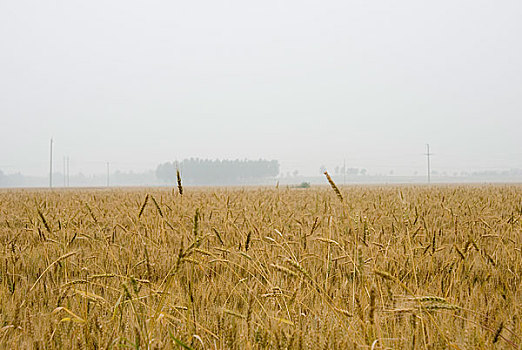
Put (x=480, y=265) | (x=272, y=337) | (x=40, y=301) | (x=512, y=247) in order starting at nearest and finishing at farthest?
1. (x=272, y=337)
2. (x=40, y=301)
3. (x=480, y=265)
4. (x=512, y=247)

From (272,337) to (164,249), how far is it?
208 cm

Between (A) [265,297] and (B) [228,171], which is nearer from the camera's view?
(A) [265,297]

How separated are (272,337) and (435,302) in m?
0.61

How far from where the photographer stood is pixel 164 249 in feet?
10.6

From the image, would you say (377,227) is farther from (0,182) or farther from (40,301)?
(0,182)

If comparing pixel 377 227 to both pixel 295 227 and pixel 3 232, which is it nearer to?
pixel 295 227

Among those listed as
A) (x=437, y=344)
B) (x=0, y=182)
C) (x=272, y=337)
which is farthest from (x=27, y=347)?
(x=0, y=182)

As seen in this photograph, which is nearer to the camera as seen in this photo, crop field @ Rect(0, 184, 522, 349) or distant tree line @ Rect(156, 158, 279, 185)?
crop field @ Rect(0, 184, 522, 349)

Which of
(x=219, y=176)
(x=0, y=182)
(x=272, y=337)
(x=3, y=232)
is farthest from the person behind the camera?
(x=0, y=182)

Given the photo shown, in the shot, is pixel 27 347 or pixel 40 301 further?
pixel 40 301

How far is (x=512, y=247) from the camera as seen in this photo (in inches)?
125

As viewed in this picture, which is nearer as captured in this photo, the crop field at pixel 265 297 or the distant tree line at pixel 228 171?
the crop field at pixel 265 297

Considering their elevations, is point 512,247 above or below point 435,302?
below

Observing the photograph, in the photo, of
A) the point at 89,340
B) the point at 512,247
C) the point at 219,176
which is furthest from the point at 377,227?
the point at 219,176
